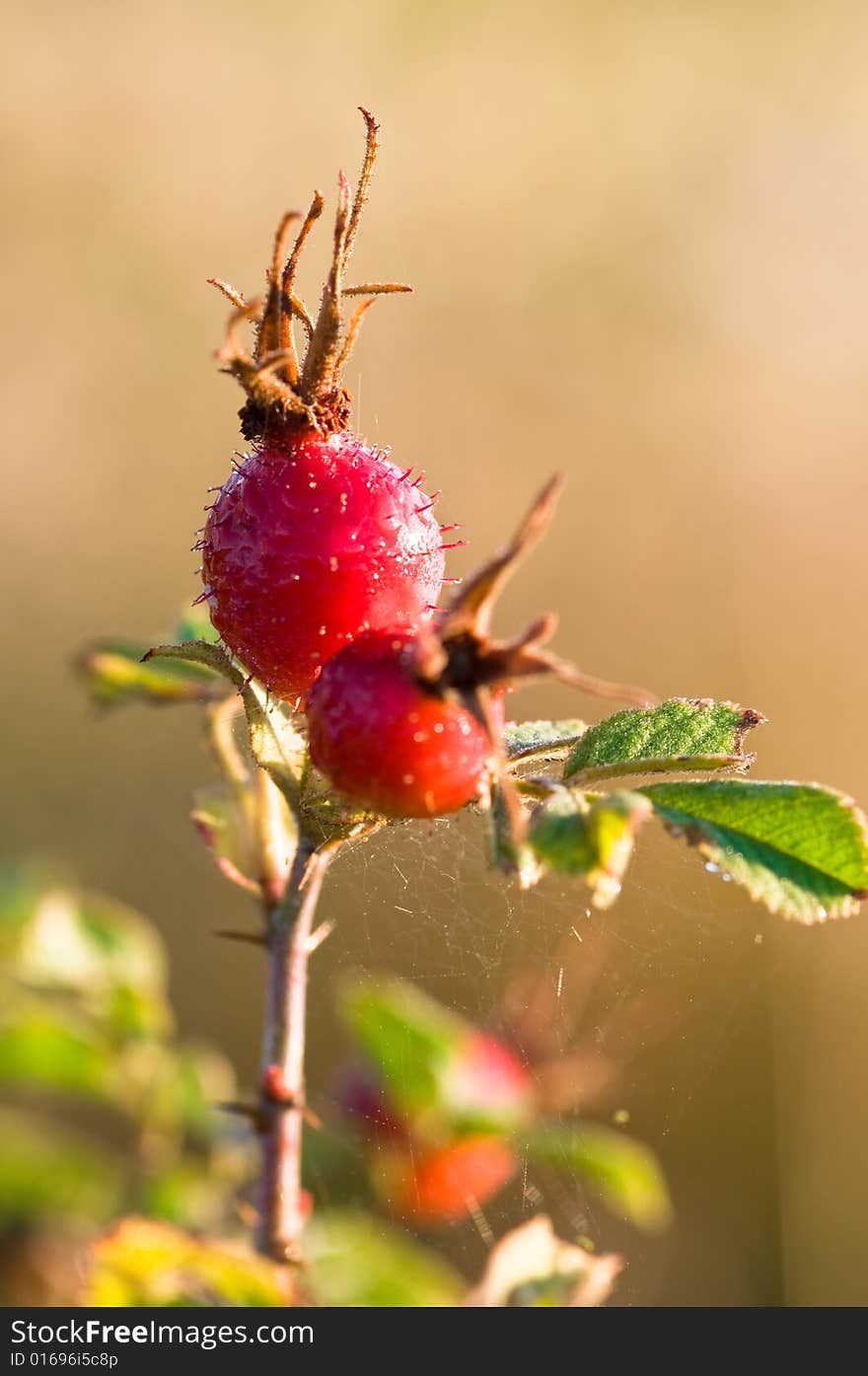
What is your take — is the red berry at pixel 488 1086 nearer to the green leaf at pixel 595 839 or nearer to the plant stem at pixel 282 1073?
the plant stem at pixel 282 1073

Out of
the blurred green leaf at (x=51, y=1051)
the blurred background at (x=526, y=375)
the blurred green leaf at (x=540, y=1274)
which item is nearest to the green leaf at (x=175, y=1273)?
the blurred green leaf at (x=540, y=1274)

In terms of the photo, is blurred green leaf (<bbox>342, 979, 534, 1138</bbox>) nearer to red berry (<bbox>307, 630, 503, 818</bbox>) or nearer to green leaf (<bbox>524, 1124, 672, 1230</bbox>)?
green leaf (<bbox>524, 1124, 672, 1230</bbox>)

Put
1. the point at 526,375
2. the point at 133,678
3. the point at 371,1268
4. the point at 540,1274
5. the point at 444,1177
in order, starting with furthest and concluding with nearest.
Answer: the point at 526,375
the point at 444,1177
the point at 133,678
the point at 371,1268
the point at 540,1274

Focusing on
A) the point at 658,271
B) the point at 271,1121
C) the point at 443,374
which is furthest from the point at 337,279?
the point at 658,271

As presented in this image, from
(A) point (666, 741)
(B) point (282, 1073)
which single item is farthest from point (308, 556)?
(B) point (282, 1073)

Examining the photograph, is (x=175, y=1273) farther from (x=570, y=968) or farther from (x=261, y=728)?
(x=570, y=968)
